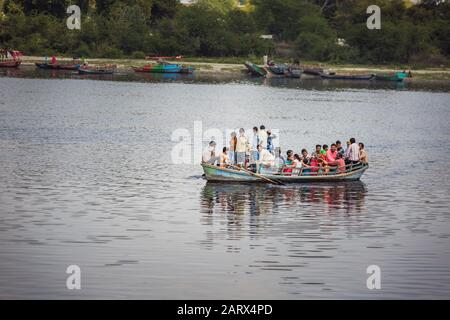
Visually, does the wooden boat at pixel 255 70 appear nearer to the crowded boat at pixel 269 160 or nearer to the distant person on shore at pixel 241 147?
the crowded boat at pixel 269 160

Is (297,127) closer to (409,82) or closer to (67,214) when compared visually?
(67,214)

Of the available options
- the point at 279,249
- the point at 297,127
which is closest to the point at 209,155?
the point at 279,249

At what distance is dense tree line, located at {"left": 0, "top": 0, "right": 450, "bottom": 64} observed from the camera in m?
160

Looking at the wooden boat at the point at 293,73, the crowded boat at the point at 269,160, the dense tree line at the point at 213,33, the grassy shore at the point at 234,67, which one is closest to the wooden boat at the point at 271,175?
the crowded boat at the point at 269,160

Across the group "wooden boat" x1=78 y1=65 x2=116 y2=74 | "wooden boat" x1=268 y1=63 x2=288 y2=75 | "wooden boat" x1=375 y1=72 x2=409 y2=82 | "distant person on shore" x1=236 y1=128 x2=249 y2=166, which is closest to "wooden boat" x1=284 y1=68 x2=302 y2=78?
"wooden boat" x1=268 y1=63 x2=288 y2=75

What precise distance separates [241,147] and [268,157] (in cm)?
151

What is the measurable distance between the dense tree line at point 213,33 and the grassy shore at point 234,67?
6.63ft

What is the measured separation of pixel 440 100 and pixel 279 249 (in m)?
91.2

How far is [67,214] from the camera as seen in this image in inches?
1758

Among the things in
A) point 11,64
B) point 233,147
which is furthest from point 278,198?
point 11,64

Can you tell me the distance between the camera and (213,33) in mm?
163125

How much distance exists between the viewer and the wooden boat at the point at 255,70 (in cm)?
15623

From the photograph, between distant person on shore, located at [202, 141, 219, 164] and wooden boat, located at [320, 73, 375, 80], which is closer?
distant person on shore, located at [202, 141, 219, 164]

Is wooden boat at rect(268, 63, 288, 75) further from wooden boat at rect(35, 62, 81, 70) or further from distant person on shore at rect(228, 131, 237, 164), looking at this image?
distant person on shore at rect(228, 131, 237, 164)
